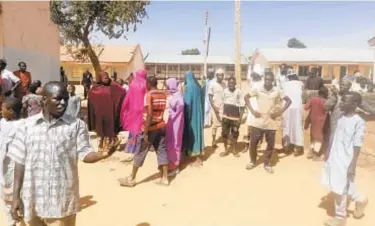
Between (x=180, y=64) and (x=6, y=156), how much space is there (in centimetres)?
4193

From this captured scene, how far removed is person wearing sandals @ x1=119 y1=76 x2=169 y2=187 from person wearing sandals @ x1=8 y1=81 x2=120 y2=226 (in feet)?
9.13

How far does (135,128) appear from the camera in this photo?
22.6 feet

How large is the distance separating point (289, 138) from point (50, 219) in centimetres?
543

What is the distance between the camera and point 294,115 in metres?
7.43

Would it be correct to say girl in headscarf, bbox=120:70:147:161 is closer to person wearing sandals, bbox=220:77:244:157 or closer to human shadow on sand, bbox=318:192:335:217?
person wearing sandals, bbox=220:77:244:157

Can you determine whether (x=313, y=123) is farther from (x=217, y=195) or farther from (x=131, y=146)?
(x=131, y=146)

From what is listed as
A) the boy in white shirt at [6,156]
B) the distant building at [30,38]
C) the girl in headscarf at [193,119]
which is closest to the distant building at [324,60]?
the distant building at [30,38]

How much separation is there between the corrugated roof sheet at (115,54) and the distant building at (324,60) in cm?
1236

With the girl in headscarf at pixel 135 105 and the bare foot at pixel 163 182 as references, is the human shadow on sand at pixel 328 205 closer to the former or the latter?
the bare foot at pixel 163 182

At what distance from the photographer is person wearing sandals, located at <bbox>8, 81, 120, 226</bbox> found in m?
2.78

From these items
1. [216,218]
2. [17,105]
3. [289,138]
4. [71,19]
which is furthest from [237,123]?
[71,19]

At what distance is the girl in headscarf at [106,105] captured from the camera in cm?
739

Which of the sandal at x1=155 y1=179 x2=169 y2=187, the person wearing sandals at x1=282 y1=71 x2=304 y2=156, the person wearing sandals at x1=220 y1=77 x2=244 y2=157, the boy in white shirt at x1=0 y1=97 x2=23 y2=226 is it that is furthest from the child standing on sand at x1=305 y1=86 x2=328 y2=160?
the boy in white shirt at x1=0 y1=97 x2=23 y2=226

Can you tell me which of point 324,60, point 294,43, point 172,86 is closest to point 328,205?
point 172,86
